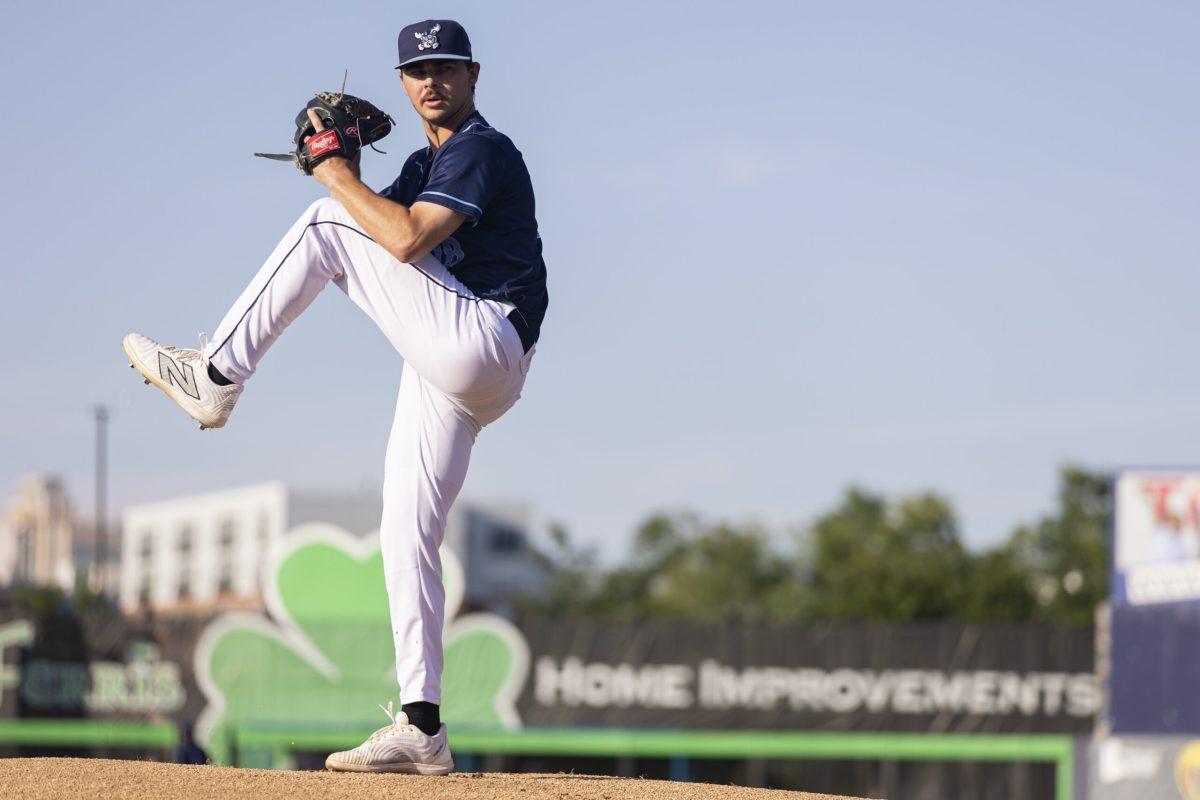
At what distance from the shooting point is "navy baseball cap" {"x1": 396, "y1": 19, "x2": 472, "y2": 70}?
5391 millimetres

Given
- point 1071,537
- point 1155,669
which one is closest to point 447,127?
point 1155,669

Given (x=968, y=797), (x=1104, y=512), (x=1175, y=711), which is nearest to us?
(x=968, y=797)

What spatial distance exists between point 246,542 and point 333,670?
221 ft

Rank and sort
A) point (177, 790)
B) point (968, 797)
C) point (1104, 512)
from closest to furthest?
1. point (177, 790)
2. point (968, 797)
3. point (1104, 512)

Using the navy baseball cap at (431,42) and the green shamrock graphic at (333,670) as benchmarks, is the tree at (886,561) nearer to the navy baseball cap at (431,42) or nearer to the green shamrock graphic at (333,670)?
the green shamrock graphic at (333,670)

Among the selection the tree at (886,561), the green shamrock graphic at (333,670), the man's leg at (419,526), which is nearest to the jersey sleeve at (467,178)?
the man's leg at (419,526)

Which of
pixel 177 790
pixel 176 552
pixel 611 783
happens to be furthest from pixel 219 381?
pixel 176 552

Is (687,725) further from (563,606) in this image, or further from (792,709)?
(563,606)

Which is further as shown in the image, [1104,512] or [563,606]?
[563,606]

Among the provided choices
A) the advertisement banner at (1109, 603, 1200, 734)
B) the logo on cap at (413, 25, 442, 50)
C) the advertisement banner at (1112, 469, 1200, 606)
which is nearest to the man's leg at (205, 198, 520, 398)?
the logo on cap at (413, 25, 442, 50)

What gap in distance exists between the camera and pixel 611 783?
5.96 metres

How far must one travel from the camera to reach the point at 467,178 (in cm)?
527

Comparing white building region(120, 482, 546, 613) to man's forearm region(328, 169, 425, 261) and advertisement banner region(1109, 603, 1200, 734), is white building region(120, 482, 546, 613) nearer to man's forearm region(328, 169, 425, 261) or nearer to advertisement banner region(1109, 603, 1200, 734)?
advertisement banner region(1109, 603, 1200, 734)

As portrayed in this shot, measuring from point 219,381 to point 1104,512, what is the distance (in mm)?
77225
